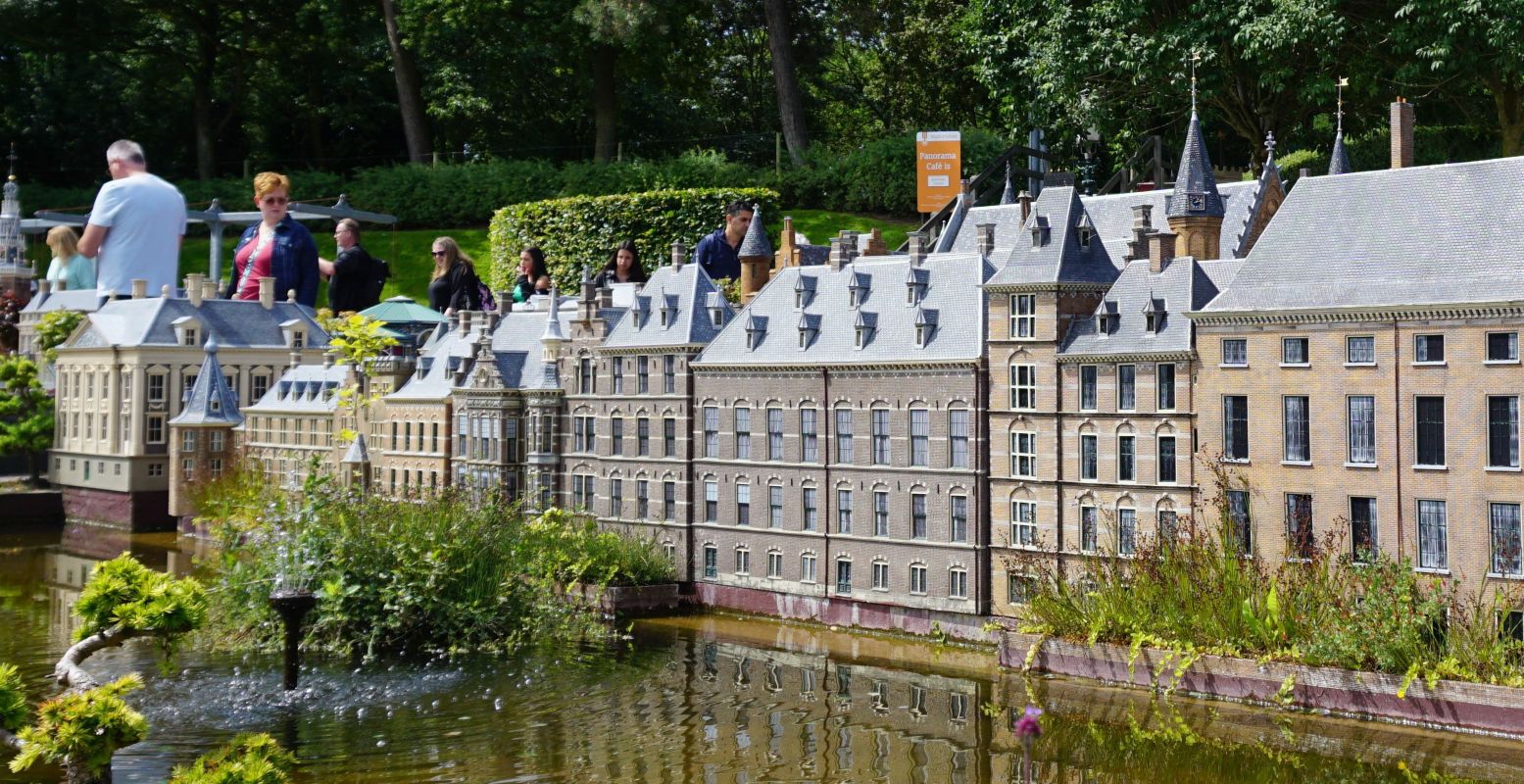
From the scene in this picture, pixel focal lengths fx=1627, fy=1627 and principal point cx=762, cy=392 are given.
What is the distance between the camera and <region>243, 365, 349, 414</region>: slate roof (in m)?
66.2

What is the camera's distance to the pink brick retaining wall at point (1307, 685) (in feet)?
108

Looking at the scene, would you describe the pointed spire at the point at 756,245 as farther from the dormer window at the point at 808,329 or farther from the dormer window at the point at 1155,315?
the dormer window at the point at 1155,315

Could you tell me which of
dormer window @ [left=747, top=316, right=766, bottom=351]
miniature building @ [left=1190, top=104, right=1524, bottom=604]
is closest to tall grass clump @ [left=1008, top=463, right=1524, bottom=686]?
miniature building @ [left=1190, top=104, right=1524, bottom=604]

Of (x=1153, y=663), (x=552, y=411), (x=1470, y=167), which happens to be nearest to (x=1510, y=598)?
(x=1153, y=663)

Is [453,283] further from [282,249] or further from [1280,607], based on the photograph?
[1280,607]

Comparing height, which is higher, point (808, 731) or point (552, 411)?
point (552, 411)

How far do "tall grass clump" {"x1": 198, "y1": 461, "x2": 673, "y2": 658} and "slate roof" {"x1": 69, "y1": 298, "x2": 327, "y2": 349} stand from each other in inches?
1092

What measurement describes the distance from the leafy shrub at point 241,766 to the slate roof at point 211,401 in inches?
2069

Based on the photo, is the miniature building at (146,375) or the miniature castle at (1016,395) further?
the miniature building at (146,375)

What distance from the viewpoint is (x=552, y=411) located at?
5609 centimetres

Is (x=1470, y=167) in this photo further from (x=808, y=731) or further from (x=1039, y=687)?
(x=808, y=731)

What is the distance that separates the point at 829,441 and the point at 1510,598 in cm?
1990

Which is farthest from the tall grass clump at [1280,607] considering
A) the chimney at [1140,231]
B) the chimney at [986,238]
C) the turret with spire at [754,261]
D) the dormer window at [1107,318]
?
the turret with spire at [754,261]

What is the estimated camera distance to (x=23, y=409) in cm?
7519
